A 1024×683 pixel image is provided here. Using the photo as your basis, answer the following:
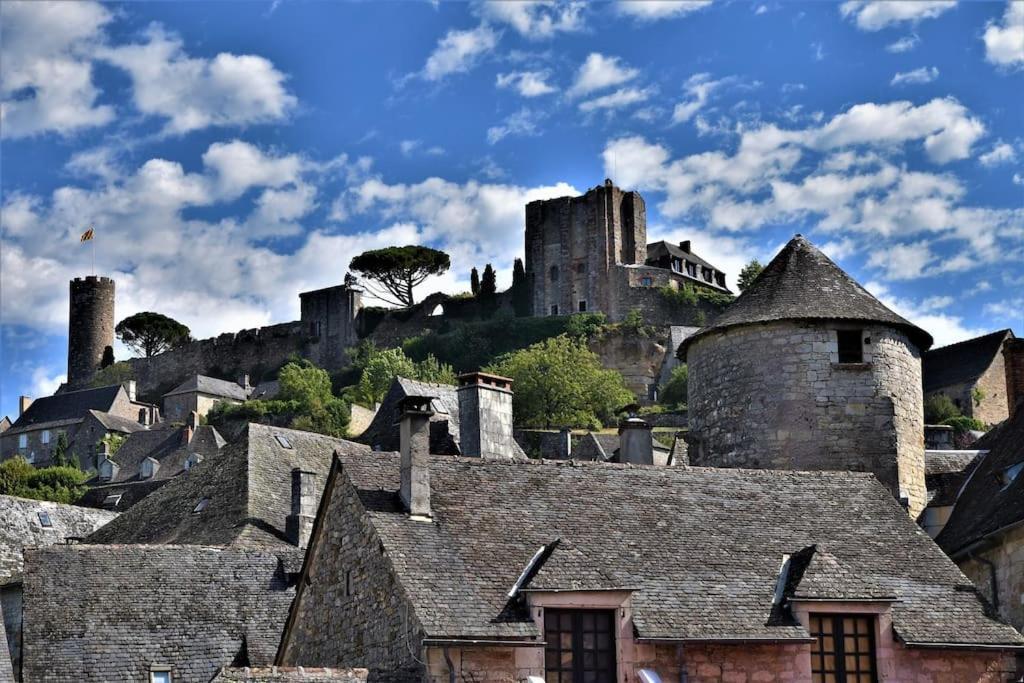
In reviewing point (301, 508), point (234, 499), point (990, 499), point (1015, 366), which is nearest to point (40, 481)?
point (234, 499)

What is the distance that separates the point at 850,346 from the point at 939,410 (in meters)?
38.9

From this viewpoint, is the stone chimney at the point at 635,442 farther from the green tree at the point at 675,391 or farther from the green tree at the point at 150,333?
the green tree at the point at 150,333

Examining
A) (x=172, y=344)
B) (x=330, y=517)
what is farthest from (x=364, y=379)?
(x=330, y=517)

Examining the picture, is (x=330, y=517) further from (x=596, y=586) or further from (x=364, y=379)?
(x=364, y=379)

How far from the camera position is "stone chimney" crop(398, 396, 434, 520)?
19.0 metres

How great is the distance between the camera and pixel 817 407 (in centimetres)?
2608

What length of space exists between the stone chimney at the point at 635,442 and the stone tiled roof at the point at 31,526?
1185cm

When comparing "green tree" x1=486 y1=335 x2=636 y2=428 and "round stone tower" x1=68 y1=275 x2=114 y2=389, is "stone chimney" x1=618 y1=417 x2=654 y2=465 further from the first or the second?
"round stone tower" x1=68 y1=275 x2=114 y2=389

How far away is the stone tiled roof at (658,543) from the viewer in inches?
717

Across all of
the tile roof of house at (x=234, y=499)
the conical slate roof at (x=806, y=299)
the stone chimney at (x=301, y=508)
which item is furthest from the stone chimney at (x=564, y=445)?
the conical slate roof at (x=806, y=299)

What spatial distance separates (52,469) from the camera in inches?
3132

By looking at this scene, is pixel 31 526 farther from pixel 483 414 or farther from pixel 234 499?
pixel 483 414

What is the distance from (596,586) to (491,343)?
2852 inches

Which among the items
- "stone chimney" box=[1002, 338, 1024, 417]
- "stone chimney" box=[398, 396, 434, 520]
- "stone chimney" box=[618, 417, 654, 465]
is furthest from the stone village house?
"stone chimney" box=[1002, 338, 1024, 417]
